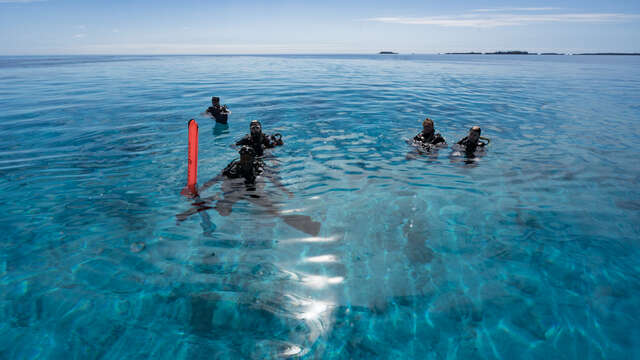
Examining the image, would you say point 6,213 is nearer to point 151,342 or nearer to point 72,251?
point 72,251

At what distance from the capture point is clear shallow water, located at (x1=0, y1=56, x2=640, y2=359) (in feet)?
13.4

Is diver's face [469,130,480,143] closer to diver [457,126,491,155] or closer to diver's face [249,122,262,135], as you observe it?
diver [457,126,491,155]

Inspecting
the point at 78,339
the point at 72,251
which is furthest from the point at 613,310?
the point at 72,251

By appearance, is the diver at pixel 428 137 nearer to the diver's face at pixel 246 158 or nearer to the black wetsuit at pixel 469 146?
the black wetsuit at pixel 469 146

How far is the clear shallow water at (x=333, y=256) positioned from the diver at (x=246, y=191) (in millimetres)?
271

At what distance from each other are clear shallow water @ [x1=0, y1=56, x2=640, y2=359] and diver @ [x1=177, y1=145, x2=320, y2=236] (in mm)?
271

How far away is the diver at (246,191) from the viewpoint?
676 centimetres

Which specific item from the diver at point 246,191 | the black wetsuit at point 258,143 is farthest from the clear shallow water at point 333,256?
the black wetsuit at point 258,143

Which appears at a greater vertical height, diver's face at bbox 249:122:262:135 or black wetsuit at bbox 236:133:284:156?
diver's face at bbox 249:122:262:135

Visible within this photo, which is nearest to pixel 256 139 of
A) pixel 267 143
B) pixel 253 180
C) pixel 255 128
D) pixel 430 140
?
pixel 255 128

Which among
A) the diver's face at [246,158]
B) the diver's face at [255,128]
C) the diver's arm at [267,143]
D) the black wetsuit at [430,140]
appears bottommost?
the diver's face at [246,158]

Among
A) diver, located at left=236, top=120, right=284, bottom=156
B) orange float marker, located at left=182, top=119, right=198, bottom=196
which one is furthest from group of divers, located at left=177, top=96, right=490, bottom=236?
orange float marker, located at left=182, top=119, right=198, bottom=196

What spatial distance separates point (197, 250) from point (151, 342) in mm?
1909

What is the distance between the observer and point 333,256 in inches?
222
